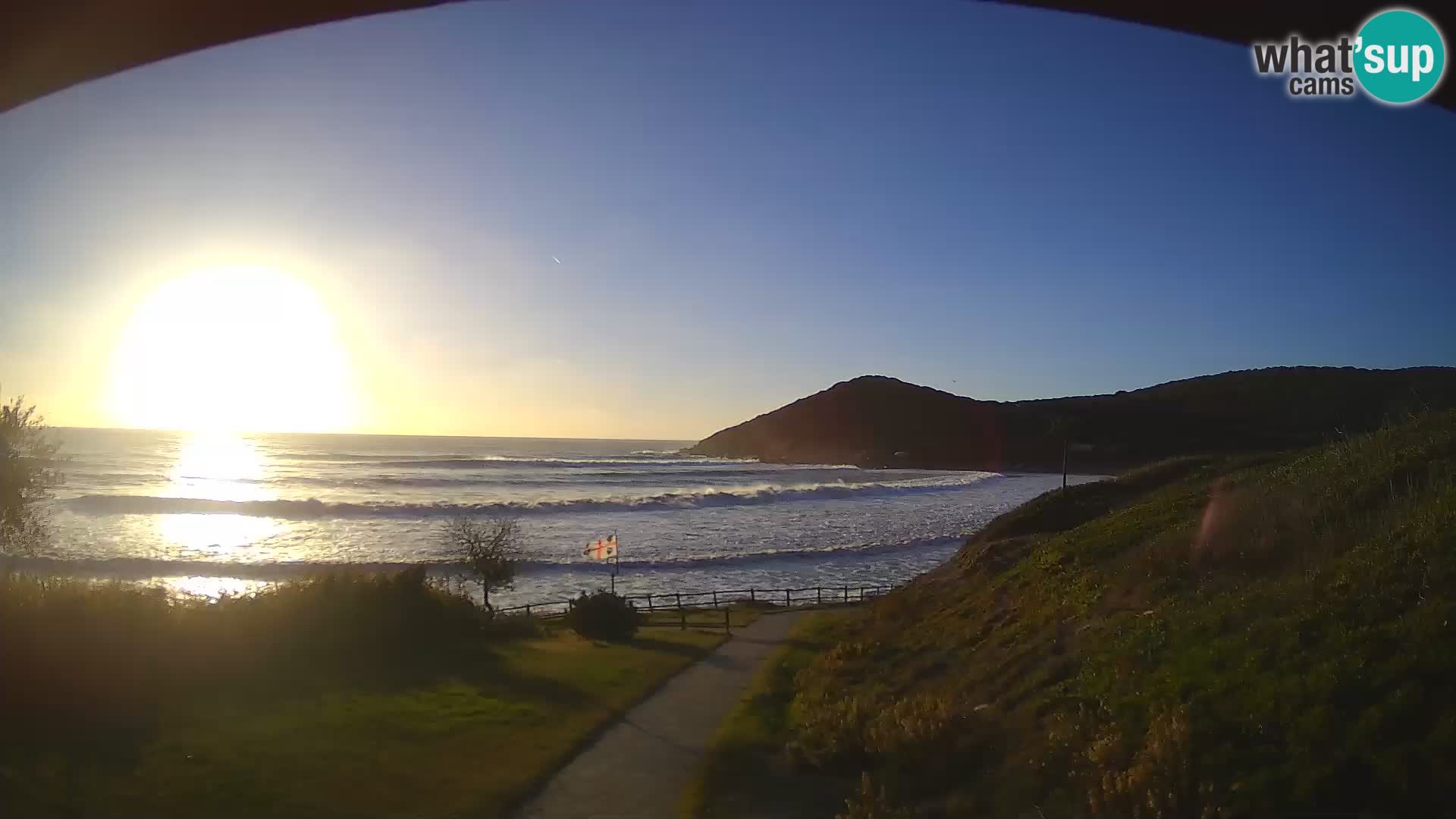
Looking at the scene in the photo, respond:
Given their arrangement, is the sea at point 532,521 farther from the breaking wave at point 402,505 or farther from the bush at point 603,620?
the bush at point 603,620

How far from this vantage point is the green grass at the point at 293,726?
1038 centimetres

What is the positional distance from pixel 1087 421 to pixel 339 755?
69.7 meters

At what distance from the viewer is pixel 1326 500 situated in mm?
11609

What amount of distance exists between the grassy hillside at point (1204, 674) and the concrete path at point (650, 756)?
3.32 feet

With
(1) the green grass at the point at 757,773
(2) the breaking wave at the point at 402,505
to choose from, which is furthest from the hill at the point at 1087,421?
(2) the breaking wave at the point at 402,505

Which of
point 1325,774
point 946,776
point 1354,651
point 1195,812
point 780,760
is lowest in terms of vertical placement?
point 780,760

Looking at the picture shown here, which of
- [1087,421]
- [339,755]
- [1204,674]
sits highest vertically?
[1087,421]

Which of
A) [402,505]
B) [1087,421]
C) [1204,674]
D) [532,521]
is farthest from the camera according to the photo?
[1087,421]

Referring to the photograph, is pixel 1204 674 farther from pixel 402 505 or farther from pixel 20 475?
pixel 402 505

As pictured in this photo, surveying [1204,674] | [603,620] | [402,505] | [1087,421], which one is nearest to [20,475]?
[603,620]

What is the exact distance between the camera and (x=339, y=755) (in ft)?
40.2

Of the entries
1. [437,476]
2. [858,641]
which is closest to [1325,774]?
[858,641]

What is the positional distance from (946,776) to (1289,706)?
3753 millimetres

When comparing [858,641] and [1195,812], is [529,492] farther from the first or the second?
[1195,812]
